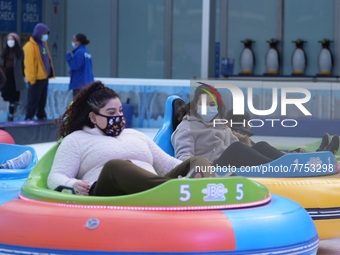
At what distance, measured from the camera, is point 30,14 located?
17.1 m

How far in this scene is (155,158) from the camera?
Result: 4.03 meters

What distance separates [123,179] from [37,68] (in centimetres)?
793

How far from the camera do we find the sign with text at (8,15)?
1634cm

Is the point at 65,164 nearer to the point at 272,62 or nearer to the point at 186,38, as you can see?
the point at 272,62

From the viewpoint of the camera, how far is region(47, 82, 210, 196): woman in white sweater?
3525mm

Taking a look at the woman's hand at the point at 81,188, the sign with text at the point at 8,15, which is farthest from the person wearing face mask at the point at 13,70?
the woman's hand at the point at 81,188

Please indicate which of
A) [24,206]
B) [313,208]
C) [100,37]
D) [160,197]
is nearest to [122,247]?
[160,197]

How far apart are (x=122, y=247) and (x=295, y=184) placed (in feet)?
5.11

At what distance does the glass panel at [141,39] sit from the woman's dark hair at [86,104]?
1323cm

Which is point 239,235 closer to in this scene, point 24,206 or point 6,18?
point 24,206

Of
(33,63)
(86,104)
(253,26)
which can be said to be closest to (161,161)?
(86,104)

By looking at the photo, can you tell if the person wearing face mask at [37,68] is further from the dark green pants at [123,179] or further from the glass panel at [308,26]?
the dark green pants at [123,179]

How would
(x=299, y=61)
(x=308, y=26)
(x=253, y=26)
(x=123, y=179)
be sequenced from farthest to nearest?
1. (x=253, y=26)
2. (x=308, y=26)
3. (x=299, y=61)
4. (x=123, y=179)

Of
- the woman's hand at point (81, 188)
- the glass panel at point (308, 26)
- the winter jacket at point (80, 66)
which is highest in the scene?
the glass panel at point (308, 26)
